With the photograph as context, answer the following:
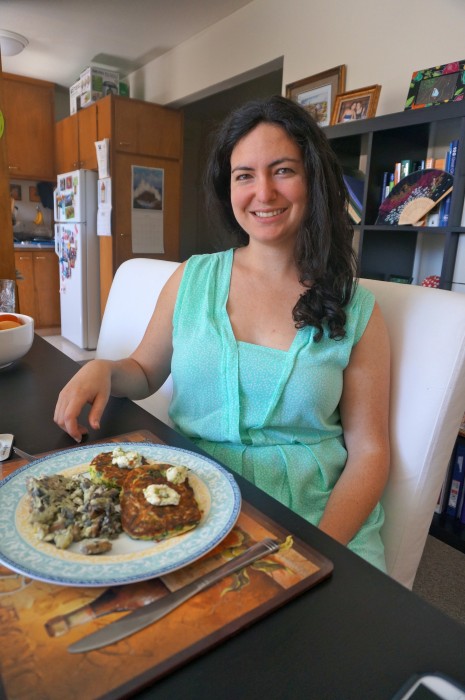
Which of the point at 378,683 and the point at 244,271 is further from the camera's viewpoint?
the point at 244,271

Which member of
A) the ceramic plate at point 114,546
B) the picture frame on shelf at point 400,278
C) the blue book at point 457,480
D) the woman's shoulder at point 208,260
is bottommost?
the blue book at point 457,480

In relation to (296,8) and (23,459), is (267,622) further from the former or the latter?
(296,8)

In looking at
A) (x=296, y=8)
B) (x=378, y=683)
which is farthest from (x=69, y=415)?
(x=296, y=8)

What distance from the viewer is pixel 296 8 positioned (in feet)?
8.84

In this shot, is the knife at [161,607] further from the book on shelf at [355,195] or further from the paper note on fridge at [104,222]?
the paper note on fridge at [104,222]

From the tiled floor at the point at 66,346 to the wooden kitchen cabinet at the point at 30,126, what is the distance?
5.42 ft

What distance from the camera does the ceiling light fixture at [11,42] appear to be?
12.0 ft

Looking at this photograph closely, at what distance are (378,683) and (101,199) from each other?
171 inches

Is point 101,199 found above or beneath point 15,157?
beneath

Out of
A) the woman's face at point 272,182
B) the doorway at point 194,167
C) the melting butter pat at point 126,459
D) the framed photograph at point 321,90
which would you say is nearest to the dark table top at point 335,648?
the melting butter pat at point 126,459

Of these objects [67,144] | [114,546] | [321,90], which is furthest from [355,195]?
[67,144]

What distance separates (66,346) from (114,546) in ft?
14.5

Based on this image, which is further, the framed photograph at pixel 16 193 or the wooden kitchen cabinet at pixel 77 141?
the framed photograph at pixel 16 193

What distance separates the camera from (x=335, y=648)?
1.20 ft
